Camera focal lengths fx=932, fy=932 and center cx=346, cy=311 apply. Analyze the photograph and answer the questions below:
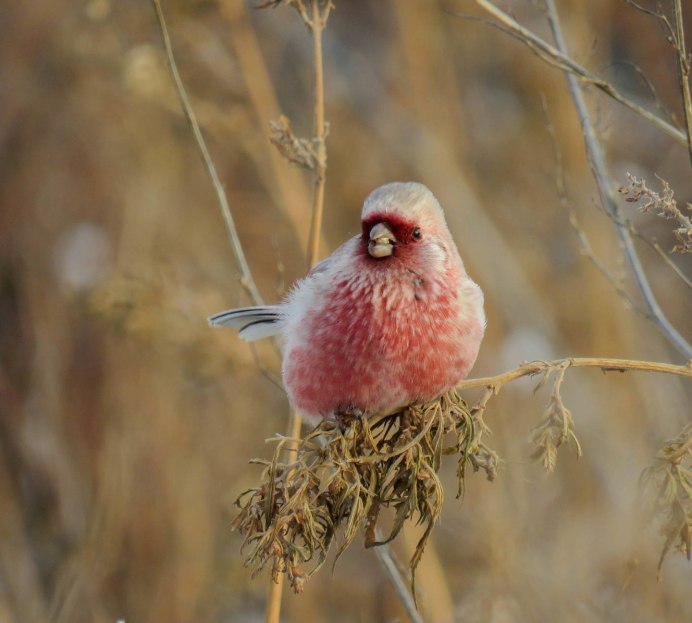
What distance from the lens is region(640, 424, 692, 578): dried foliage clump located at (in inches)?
84.3

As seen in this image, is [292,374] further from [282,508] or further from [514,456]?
[514,456]

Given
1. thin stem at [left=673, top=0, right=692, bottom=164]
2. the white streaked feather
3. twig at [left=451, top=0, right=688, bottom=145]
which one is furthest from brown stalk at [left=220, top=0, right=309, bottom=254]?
thin stem at [left=673, top=0, right=692, bottom=164]

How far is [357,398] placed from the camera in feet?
8.35

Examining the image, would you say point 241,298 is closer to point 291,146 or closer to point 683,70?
point 291,146

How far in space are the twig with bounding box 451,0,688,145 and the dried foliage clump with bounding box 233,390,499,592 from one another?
37.4 inches

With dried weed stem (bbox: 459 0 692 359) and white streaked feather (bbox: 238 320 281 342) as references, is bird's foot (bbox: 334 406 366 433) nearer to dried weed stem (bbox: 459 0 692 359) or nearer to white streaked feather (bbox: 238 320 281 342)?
white streaked feather (bbox: 238 320 281 342)

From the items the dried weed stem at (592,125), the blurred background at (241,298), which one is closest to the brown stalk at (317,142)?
the dried weed stem at (592,125)

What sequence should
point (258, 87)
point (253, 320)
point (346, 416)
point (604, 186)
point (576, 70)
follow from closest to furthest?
point (346, 416), point (576, 70), point (604, 186), point (253, 320), point (258, 87)

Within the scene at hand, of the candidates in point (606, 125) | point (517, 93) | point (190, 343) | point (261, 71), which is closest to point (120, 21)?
point (261, 71)

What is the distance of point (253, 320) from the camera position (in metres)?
3.29

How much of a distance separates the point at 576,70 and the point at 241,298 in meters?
1.78

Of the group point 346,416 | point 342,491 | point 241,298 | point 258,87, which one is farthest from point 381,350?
point 258,87

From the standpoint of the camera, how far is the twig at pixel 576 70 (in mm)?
2523

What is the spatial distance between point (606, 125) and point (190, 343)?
187 cm
